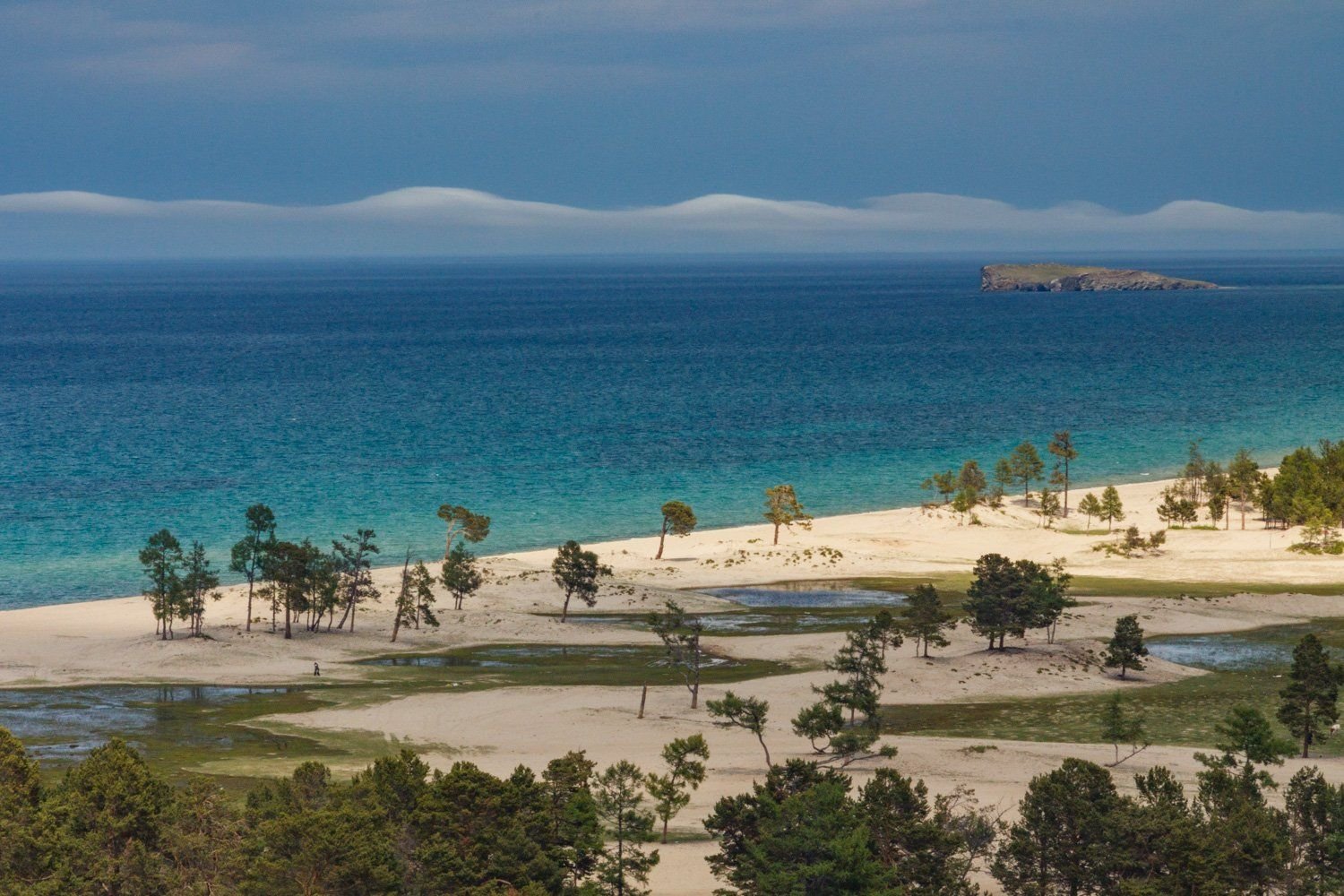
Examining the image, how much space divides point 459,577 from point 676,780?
3691cm

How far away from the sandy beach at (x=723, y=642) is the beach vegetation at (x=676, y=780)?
957 millimetres

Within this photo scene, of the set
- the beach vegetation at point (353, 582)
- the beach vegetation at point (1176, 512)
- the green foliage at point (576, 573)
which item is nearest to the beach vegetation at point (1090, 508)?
the beach vegetation at point (1176, 512)

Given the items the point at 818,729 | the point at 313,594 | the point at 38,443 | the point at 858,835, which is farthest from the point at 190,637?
the point at 38,443

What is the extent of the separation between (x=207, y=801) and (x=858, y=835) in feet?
63.7

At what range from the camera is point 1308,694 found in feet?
197

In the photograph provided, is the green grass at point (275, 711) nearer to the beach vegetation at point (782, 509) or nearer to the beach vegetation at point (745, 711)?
the beach vegetation at point (745, 711)

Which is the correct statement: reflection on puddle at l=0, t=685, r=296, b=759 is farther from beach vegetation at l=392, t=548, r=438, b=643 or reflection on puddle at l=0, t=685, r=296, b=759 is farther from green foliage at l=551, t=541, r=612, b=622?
green foliage at l=551, t=541, r=612, b=622

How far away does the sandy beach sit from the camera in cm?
6072

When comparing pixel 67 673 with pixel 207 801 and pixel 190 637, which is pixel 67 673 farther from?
pixel 207 801

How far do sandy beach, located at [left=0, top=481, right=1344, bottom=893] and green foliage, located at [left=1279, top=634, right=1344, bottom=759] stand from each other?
1.73m

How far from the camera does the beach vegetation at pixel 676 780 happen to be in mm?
49031

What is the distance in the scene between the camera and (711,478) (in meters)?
140

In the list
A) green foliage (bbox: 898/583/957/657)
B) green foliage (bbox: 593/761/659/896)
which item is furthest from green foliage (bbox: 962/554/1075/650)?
green foliage (bbox: 593/761/659/896)

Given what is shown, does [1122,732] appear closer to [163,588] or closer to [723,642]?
[723,642]
